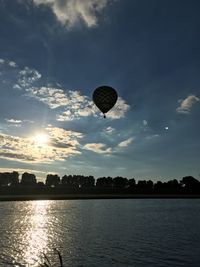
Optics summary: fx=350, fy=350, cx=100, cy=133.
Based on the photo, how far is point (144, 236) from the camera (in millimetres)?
60500

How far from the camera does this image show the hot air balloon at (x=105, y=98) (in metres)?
49.8

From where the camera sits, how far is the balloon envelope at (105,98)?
164ft

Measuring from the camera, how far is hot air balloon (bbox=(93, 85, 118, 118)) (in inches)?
1962

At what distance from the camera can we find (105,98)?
49.9 meters

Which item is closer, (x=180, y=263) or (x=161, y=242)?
(x=180, y=263)

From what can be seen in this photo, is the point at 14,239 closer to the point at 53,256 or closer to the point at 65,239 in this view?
the point at 65,239

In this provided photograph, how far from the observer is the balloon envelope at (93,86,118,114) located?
164 ft

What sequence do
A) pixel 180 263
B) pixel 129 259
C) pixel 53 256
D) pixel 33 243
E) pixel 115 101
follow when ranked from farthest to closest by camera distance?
pixel 33 243, pixel 115 101, pixel 53 256, pixel 129 259, pixel 180 263

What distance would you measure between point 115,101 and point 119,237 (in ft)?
A: 78.9

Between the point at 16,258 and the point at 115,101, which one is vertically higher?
the point at 115,101

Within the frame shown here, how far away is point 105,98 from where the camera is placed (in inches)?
1964

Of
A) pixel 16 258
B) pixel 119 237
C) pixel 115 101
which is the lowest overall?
pixel 16 258

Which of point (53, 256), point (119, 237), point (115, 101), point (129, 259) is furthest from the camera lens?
point (119, 237)

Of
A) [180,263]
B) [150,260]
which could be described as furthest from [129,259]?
[180,263]
